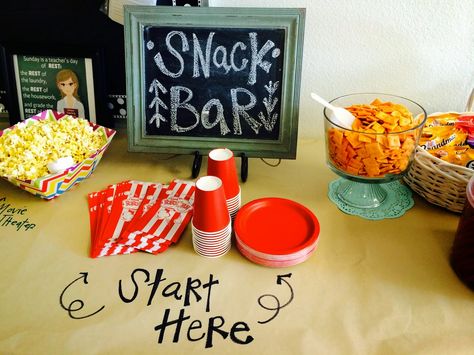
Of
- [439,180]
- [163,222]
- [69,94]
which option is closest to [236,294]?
[163,222]

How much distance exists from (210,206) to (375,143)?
1.13 feet

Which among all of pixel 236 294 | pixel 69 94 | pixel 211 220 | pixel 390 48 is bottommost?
pixel 236 294

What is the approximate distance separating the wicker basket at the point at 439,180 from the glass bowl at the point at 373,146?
37mm

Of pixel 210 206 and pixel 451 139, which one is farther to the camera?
pixel 451 139

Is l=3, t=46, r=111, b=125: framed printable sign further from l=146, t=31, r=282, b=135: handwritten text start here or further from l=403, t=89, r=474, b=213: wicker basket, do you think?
l=403, t=89, r=474, b=213: wicker basket

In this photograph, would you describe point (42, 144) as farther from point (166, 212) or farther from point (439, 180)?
point (439, 180)

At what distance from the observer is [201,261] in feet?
2.91

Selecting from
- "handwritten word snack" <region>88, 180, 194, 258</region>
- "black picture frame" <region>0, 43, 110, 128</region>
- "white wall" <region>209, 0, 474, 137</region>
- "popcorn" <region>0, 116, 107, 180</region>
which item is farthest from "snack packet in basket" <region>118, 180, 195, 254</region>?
"white wall" <region>209, 0, 474, 137</region>

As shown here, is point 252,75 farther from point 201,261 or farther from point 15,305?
point 15,305

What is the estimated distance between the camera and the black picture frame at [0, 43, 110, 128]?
1170 millimetres

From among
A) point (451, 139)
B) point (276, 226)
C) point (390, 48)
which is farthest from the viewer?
point (390, 48)

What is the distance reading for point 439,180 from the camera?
0.97 meters

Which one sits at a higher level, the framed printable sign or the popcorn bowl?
the framed printable sign

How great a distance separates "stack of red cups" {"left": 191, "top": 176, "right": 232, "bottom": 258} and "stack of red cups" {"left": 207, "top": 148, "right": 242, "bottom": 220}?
4 centimetres
